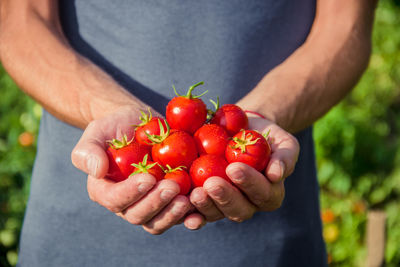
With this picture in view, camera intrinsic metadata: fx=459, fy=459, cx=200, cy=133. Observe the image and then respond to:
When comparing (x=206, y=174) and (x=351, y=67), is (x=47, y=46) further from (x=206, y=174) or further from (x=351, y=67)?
(x=351, y=67)

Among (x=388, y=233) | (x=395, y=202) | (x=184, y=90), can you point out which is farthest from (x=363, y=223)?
(x=184, y=90)

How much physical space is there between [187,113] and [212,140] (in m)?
0.12

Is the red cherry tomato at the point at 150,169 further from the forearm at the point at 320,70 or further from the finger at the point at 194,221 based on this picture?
the forearm at the point at 320,70

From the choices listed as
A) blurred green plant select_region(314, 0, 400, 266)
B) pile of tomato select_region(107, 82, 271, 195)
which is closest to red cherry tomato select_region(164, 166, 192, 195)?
pile of tomato select_region(107, 82, 271, 195)

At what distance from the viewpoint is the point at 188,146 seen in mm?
1433

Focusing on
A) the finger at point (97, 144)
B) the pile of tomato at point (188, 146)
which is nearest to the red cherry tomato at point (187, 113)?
the pile of tomato at point (188, 146)

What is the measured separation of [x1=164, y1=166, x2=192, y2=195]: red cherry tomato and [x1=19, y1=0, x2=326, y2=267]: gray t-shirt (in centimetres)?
36

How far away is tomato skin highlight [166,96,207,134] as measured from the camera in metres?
1.47

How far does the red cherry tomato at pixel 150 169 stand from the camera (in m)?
1.32

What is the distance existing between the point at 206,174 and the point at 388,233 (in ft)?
8.31

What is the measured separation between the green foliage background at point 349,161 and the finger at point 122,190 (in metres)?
1.94

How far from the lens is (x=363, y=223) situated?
338 centimetres

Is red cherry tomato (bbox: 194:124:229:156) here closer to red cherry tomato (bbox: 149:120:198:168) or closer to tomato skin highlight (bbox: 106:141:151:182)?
red cherry tomato (bbox: 149:120:198:168)

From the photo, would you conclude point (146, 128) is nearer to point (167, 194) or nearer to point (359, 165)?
point (167, 194)
